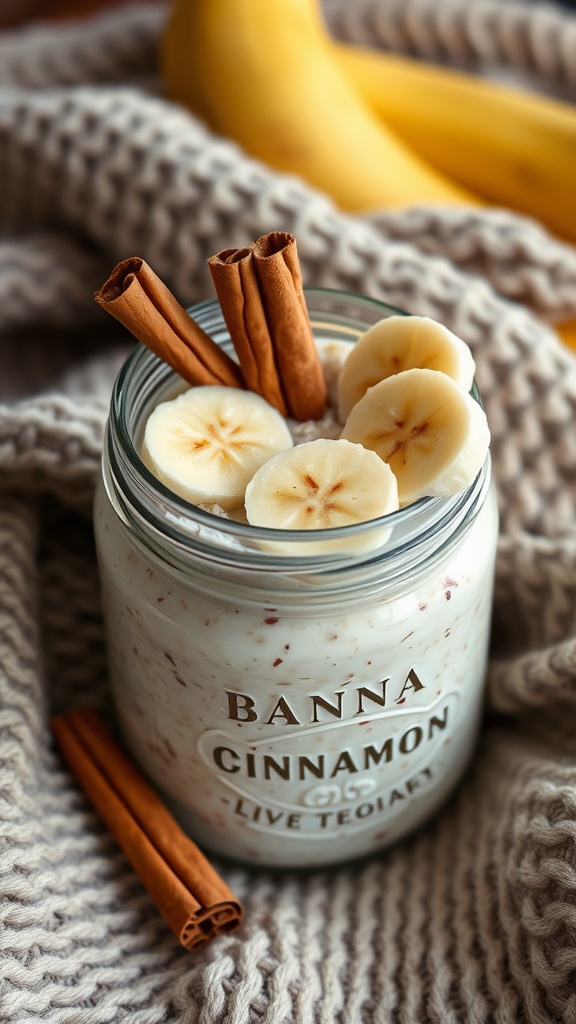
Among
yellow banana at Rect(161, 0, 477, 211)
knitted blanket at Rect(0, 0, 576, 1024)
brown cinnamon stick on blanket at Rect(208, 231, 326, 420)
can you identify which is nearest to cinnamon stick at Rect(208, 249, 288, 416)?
brown cinnamon stick on blanket at Rect(208, 231, 326, 420)

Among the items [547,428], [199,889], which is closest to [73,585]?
[199,889]

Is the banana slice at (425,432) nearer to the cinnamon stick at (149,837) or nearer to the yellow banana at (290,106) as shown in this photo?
the cinnamon stick at (149,837)

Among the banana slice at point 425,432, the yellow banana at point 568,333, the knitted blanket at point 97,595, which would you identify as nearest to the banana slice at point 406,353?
the banana slice at point 425,432

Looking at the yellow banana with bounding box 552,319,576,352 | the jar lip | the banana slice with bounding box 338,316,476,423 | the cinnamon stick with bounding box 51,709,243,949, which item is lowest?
the cinnamon stick with bounding box 51,709,243,949

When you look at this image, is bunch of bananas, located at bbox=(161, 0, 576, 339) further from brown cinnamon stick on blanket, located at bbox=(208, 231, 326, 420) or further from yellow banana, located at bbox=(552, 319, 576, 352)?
brown cinnamon stick on blanket, located at bbox=(208, 231, 326, 420)

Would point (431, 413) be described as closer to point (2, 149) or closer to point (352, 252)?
point (352, 252)

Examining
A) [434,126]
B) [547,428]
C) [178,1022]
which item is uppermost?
[434,126]
